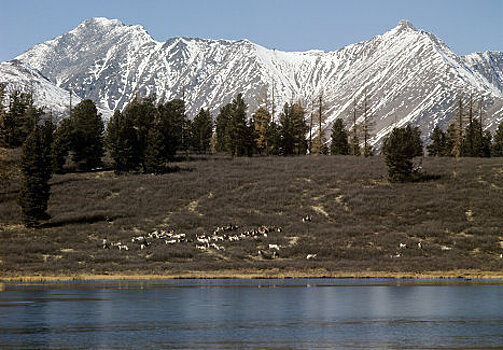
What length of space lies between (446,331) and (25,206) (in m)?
62.9

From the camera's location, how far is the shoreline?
55312mm

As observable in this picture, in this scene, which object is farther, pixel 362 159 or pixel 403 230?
pixel 362 159

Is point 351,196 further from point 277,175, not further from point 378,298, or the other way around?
point 378,298

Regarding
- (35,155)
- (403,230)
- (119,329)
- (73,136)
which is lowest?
(119,329)

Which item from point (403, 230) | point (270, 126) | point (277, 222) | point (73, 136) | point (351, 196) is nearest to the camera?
point (403, 230)

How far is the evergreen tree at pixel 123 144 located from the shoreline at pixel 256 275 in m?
53.2

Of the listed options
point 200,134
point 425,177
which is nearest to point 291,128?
point 200,134

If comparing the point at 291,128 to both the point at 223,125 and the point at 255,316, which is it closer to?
the point at 223,125

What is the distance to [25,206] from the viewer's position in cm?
7988

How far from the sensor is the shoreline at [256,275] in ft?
181

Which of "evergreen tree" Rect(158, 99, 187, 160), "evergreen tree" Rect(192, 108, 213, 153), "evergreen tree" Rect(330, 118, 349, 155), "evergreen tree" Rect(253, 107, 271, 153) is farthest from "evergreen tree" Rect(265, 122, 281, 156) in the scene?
"evergreen tree" Rect(330, 118, 349, 155)

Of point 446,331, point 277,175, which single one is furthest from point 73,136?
point 446,331

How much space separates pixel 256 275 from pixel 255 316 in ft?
84.2

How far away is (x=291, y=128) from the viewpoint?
471ft
